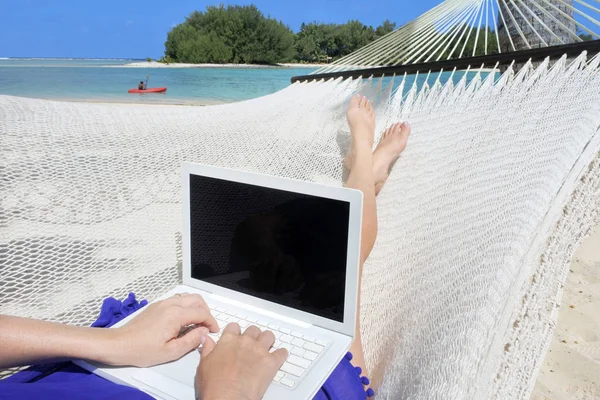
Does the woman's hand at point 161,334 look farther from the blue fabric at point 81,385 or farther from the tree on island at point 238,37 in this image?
the tree on island at point 238,37

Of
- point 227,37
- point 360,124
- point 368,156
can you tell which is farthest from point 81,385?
point 227,37

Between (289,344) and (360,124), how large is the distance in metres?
0.91

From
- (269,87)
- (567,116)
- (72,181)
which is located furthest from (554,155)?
(269,87)

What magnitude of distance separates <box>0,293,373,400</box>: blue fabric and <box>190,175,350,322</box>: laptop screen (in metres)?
0.09

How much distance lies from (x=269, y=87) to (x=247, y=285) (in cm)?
1165

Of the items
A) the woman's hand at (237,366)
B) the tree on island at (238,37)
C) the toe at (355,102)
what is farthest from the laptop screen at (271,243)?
the tree on island at (238,37)

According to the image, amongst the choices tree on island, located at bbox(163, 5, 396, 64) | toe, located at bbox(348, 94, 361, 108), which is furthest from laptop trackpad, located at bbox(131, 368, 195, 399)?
tree on island, located at bbox(163, 5, 396, 64)

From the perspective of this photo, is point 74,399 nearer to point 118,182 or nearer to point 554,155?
point 118,182

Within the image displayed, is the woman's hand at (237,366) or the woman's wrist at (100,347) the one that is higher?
the woman's hand at (237,366)

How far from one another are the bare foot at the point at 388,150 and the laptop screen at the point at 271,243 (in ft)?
1.91

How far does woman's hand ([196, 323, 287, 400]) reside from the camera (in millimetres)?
465

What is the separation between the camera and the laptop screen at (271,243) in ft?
2.04

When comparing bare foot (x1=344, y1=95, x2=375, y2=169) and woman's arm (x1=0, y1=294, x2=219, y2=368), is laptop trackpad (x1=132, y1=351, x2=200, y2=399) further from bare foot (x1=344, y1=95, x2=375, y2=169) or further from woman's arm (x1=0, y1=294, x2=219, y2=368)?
bare foot (x1=344, y1=95, x2=375, y2=169)

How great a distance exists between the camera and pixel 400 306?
31.3 inches
